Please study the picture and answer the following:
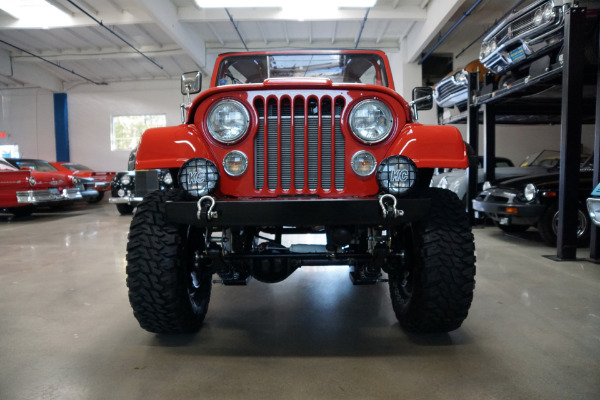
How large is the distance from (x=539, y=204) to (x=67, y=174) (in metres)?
8.65

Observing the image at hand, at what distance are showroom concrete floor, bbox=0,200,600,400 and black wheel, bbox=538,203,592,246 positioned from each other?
1445mm

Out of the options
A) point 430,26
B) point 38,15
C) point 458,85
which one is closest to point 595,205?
point 458,85

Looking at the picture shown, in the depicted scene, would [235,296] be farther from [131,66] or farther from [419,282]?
[131,66]

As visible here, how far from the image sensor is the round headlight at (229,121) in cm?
198

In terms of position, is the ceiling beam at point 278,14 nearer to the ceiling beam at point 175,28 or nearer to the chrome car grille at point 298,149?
the ceiling beam at point 175,28

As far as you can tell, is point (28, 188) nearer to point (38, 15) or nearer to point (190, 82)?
point (38, 15)

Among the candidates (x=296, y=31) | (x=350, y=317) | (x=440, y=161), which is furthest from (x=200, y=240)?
(x=296, y=31)

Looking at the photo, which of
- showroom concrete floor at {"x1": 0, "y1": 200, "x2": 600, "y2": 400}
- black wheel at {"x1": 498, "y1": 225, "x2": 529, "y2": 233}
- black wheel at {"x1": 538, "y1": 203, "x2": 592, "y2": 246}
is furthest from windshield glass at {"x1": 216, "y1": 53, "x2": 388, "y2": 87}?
black wheel at {"x1": 498, "y1": 225, "x2": 529, "y2": 233}

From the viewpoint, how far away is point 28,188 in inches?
289

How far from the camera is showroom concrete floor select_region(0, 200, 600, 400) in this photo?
1655 millimetres

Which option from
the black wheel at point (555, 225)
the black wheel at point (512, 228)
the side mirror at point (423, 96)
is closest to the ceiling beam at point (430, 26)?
the black wheel at point (512, 228)

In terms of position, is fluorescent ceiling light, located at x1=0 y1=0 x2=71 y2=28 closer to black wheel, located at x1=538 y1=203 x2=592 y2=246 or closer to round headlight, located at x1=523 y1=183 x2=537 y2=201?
round headlight, located at x1=523 y1=183 x2=537 y2=201

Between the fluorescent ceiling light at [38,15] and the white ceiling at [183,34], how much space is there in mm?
152

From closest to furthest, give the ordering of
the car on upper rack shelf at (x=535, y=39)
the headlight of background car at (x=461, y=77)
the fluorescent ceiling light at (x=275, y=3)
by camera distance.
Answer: the car on upper rack shelf at (x=535, y=39), the headlight of background car at (x=461, y=77), the fluorescent ceiling light at (x=275, y=3)
